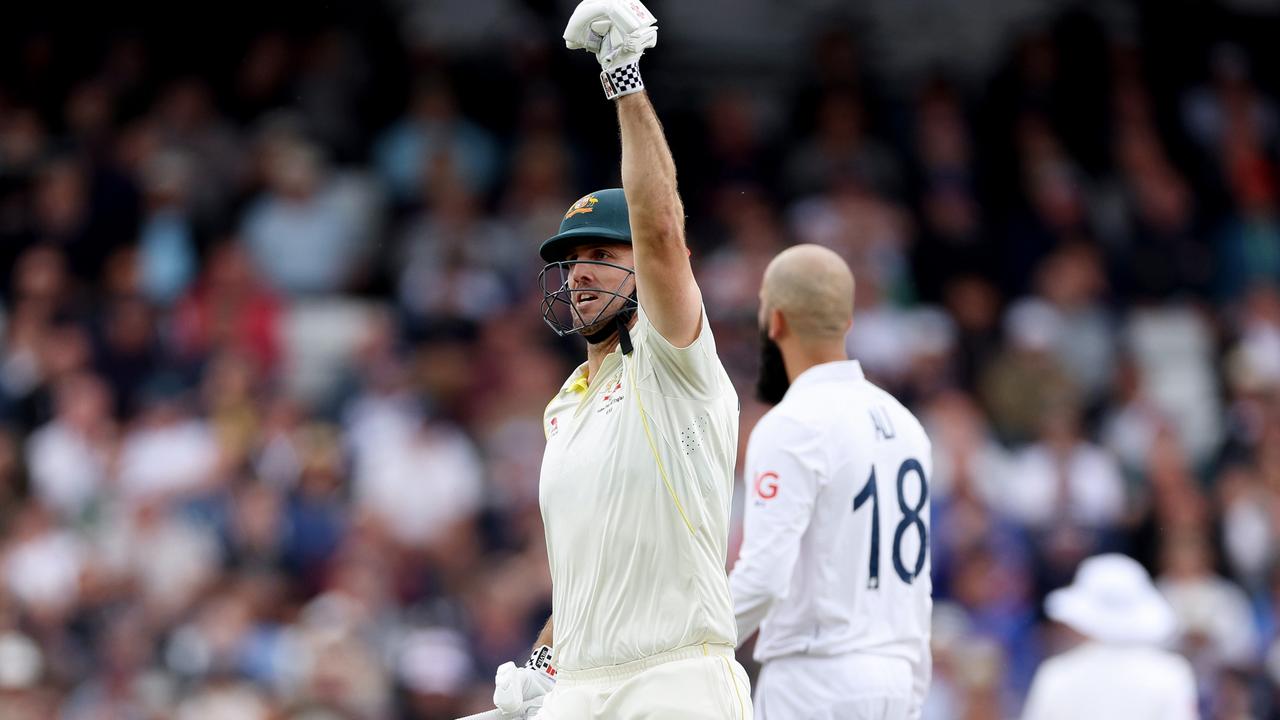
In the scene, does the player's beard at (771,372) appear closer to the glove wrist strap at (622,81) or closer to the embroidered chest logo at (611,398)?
the embroidered chest logo at (611,398)

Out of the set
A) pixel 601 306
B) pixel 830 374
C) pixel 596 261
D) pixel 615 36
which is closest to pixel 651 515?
pixel 601 306

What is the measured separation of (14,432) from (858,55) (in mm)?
8092

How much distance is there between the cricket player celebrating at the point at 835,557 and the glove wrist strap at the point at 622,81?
5.99 ft

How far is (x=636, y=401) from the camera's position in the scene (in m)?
4.82

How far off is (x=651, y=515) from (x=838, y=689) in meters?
1.53

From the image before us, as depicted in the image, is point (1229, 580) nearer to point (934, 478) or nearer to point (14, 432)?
point (934, 478)

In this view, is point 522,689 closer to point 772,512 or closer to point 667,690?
point 667,690

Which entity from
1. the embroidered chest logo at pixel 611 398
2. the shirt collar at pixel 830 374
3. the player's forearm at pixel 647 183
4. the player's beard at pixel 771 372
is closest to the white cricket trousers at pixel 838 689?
the shirt collar at pixel 830 374

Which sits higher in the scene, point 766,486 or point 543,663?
point 766,486

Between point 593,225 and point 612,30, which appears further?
point 593,225

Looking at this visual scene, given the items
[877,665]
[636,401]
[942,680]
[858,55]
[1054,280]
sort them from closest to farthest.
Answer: [636,401], [877,665], [942,680], [1054,280], [858,55]

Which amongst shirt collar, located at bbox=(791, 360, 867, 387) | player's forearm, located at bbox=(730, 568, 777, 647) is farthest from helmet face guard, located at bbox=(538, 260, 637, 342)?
shirt collar, located at bbox=(791, 360, 867, 387)

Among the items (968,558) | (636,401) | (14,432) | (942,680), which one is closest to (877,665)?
(636,401)

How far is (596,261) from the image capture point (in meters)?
5.09
